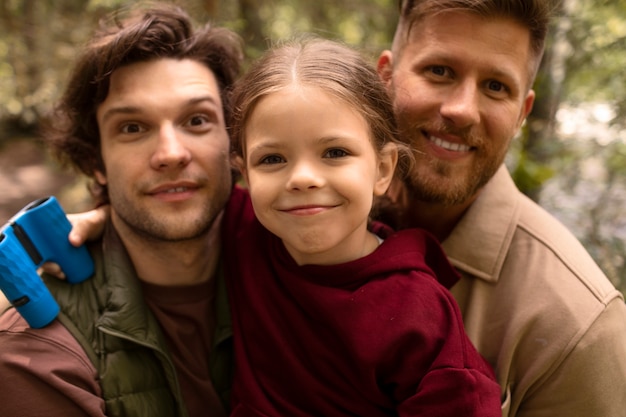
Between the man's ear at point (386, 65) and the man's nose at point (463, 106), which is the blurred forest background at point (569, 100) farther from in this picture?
the man's nose at point (463, 106)

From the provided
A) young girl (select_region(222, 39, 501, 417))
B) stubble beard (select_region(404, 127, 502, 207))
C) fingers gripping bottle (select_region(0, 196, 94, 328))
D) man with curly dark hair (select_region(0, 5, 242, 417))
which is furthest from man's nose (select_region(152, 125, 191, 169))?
stubble beard (select_region(404, 127, 502, 207))

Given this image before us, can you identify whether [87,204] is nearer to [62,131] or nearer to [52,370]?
[62,131]

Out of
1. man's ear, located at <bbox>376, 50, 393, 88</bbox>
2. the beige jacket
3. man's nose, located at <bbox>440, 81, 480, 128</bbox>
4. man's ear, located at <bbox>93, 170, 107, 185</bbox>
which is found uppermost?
man's ear, located at <bbox>376, 50, 393, 88</bbox>

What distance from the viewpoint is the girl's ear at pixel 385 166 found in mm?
1945

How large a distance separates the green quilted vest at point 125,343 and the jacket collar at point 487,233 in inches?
41.6

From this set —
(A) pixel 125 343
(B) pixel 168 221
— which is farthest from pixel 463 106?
(A) pixel 125 343

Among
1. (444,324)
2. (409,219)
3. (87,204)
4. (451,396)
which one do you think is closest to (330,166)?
(444,324)

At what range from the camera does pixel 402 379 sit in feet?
5.58

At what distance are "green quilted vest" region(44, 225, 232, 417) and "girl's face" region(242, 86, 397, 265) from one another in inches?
28.5

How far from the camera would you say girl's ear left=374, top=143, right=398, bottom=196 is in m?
1.95

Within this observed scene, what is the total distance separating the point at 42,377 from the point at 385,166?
1.44 m

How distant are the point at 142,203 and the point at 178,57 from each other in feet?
2.28

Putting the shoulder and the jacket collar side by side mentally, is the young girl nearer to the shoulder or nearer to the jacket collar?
the jacket collar

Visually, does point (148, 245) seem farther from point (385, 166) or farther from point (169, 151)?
point (385, 166)
